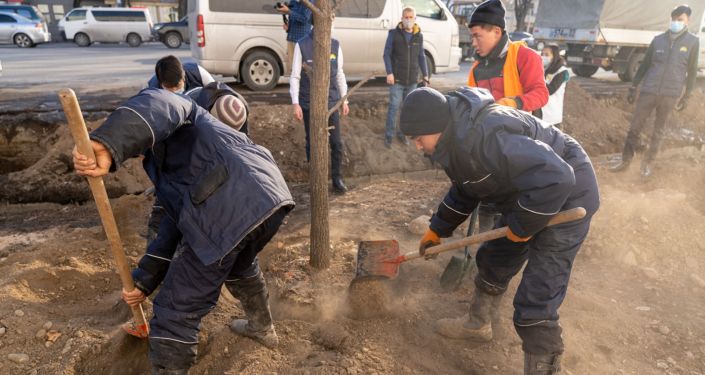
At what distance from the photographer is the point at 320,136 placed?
3.39m

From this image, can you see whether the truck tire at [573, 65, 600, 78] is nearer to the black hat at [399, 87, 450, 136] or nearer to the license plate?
the license plate

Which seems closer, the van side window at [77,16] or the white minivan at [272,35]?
the white minivan at [272,35]

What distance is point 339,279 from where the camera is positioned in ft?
11.7

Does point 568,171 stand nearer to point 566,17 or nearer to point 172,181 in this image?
point 172,181

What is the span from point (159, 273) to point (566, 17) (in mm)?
14549

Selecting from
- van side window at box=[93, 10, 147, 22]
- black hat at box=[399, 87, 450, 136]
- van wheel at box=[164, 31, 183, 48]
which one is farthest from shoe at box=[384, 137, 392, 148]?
van side window at box=[93, 10, 147, 22]

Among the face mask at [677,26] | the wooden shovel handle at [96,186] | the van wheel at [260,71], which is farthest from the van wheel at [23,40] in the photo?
the face mask at [677,26]

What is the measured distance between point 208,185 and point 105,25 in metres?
22.0

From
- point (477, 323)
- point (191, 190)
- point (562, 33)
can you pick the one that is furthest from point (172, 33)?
point (477, 323)

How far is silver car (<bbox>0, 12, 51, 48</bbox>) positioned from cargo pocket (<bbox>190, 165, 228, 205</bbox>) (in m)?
21.8

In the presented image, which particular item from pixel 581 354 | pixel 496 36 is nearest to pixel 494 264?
pixel 581 354

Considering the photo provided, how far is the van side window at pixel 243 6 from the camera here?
7.86m

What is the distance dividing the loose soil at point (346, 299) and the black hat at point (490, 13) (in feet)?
6.62

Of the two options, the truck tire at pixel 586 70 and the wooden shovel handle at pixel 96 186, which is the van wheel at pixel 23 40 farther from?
the truck tire at pixel 586 70
